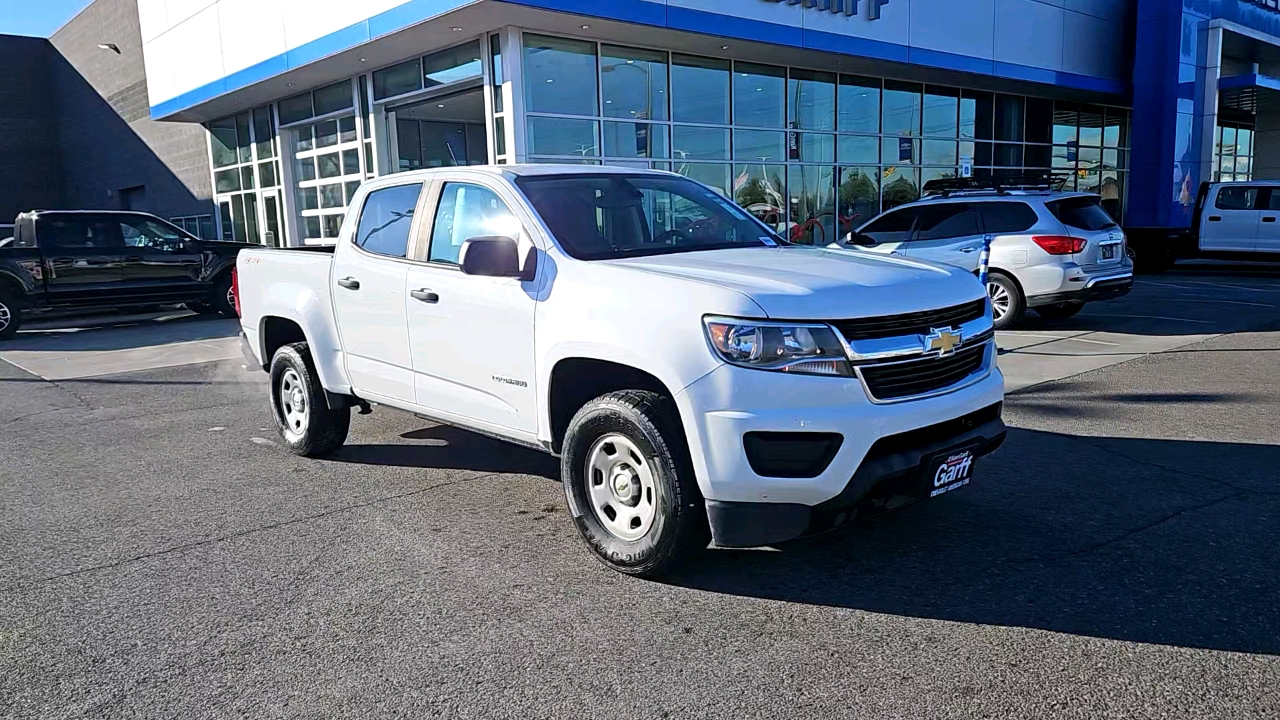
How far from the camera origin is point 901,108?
21859mm

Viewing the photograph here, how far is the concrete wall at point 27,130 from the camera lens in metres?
36.2

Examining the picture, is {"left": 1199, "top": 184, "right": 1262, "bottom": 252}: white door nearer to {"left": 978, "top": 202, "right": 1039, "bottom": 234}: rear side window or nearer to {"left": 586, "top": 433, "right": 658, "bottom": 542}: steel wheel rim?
{"left": 978, "top": 202, "right": 1039, "bottom": 234}: rear side window

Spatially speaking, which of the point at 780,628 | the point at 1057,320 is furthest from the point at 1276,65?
the point at 780,628

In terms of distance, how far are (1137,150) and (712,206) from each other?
23758 millimetres

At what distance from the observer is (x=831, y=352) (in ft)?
12.4

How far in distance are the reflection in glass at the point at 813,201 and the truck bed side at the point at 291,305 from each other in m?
13.9

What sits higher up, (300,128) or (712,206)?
(300,128)

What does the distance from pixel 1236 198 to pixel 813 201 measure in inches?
327

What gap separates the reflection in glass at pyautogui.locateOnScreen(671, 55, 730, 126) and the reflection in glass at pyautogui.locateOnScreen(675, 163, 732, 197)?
0.83 meters

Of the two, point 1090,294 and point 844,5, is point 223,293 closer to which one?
point 844,5

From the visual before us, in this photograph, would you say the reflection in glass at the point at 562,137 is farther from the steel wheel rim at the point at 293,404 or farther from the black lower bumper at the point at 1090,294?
the steel wheel rim at the point at 293,404

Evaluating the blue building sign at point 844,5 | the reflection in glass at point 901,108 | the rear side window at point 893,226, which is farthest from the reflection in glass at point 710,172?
the rear side window at point 893,226

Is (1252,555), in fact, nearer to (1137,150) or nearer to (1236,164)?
(1137,150)

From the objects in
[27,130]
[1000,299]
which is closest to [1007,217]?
[1000,299]
